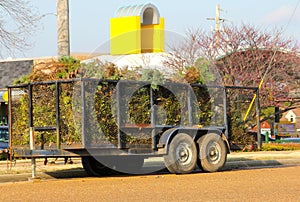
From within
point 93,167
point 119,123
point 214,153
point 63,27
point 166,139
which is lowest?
point 93,167

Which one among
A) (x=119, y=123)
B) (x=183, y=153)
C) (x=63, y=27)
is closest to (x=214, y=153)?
(x=183, y=153)

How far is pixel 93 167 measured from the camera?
1752 centimetres

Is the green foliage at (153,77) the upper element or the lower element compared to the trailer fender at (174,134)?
upper

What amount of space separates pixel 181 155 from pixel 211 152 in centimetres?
99

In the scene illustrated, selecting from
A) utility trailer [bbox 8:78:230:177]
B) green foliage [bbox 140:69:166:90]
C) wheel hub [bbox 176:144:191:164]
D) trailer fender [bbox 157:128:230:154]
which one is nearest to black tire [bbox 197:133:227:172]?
utility trailer [bbox 8:78:230:177]

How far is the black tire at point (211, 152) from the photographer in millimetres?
17109

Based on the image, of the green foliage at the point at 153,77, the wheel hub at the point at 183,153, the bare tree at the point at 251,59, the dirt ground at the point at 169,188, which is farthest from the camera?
the bare tree at the point at 251,59

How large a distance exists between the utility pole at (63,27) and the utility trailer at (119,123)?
12.8 feet

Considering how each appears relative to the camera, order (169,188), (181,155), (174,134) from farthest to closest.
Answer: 1. (181,155)
2. (174,134)
3. (169,188)

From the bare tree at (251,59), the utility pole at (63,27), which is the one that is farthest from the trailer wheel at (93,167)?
the bare tree at (251,59)

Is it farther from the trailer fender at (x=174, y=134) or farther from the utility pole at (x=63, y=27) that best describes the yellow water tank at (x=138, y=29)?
the trailer fender at (x=174, y=134)

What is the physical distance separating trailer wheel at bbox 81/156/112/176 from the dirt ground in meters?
1.30

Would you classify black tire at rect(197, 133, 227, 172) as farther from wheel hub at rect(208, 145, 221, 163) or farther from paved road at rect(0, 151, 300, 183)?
paved road at rect(0, 151, 300, 183)

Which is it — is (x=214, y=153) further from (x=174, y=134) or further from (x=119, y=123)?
(x=119, y=123)
